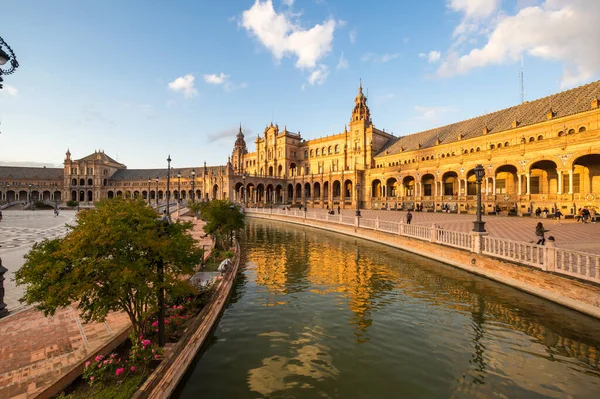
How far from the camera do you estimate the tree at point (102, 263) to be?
4.32 metres

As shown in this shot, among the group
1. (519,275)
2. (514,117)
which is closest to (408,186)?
(514,117)

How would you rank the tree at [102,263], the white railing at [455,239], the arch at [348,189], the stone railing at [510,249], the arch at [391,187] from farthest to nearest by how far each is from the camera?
1. the arch at [348,189]
2. the arch at [391,187]
3. the white railing at [455,239]
4. the stone railing at [510,249]
5. the tree at [102,263]

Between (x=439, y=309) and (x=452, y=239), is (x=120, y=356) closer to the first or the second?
(x=439, y=309)

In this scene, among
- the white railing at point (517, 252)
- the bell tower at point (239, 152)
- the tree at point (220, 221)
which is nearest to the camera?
the white railing at point (517, 252)

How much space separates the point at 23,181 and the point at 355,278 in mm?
123292

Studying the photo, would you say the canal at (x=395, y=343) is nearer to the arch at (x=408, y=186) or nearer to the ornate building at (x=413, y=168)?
the ornate building at (x=413, y=168)

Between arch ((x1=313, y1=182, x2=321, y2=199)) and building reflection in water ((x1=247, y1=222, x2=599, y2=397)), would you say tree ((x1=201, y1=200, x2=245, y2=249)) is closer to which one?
building reflection in water ((x1=247, y1=222, x2=599, y2=397))

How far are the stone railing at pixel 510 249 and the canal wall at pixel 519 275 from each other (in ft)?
0.74

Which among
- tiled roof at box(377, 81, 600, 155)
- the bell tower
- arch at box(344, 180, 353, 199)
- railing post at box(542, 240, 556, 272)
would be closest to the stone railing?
railing post at box(542, 240, 556, 272)

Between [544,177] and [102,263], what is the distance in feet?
140

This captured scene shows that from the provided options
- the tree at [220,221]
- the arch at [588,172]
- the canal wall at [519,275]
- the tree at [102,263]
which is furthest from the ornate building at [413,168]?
the canal wall at [519,275]

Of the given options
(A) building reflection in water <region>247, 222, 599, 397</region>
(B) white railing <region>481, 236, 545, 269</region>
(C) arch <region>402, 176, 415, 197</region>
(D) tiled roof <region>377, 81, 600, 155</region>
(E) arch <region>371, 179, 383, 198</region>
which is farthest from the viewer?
(E) arch <region>371, 179, 383, 198</region>

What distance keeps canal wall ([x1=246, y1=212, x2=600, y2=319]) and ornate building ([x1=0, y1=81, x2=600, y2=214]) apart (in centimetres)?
1076

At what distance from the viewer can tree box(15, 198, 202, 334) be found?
4320 millimetres
